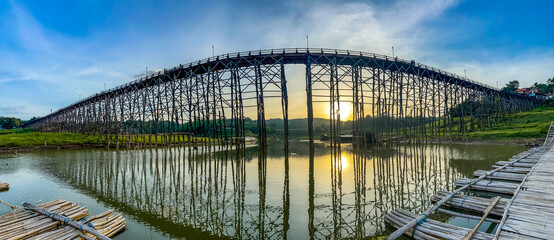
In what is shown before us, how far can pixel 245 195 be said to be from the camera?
11898 millimetres

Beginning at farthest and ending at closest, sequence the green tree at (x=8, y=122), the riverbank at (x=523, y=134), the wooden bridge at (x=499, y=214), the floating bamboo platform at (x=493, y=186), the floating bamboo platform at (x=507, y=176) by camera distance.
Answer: the green tree at (x=8, y=122), the riverbank at (x=523, y=134), the floating bamboo platform at (x=507, y=176), the floating bamboo platform at (x=493, y=186), the wooden bridge at (x=499, y=214)

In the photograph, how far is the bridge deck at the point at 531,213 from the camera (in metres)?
5.98

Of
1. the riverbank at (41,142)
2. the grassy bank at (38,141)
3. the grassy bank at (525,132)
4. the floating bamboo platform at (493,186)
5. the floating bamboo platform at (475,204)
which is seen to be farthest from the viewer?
the grassy bank at (525,132)

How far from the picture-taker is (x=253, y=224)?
8.40 metres

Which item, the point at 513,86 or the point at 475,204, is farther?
the point at 513,86

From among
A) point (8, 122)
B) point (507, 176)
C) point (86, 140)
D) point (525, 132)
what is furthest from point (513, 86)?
point (8, 122)

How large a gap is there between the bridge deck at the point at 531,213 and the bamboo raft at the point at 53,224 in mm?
9929

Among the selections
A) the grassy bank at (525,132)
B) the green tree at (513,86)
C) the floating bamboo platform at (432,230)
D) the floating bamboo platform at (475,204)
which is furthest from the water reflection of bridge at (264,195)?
the green tree at (513,86)

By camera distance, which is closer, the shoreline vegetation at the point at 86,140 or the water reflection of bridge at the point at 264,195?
the water reflection of bridge at the point at 264,195

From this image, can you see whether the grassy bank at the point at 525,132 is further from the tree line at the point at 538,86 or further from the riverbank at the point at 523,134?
the tree line at the point at 538,86

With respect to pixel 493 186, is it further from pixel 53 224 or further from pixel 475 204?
pixel 53 224

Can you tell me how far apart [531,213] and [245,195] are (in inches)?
400

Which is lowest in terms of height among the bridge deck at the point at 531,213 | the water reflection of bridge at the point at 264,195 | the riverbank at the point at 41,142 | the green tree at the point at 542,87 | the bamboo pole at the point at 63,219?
the water reflection of bridge at the point at 264,195

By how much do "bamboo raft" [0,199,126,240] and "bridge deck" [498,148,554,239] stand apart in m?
9.93
